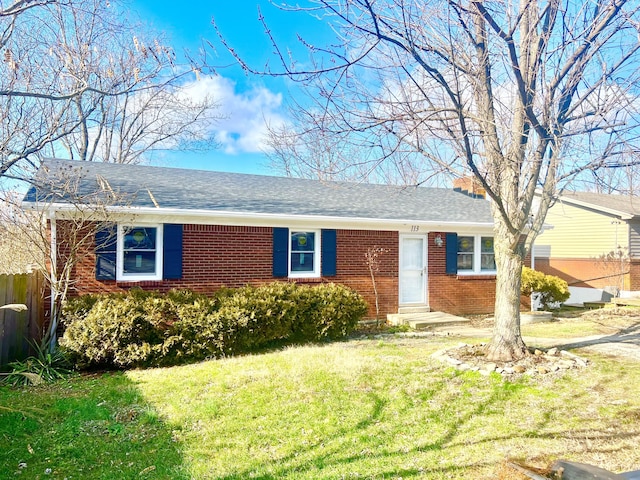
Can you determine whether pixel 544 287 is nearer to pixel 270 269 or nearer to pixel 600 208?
pixel 600 208

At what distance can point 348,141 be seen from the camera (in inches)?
239

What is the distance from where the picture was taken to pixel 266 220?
9.91 metres

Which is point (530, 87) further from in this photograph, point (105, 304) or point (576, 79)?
point (105, 304)

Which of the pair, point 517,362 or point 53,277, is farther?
point 53,277

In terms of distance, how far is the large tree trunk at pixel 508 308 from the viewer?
6746 millimetres

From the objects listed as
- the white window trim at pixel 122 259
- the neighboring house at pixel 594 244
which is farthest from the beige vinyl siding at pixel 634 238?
the white window trim at pixel 122 259

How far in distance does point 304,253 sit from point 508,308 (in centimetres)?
509

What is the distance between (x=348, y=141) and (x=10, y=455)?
513cm

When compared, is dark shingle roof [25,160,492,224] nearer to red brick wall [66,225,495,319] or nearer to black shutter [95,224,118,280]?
red brick wall [66,225,495,319]

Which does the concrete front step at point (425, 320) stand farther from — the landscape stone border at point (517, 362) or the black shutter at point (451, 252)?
the landscape stone border at point (517, 362)

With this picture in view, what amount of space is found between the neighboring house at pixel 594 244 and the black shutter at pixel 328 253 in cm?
866

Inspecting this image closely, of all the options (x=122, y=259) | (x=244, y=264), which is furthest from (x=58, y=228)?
(x=244, y=264)

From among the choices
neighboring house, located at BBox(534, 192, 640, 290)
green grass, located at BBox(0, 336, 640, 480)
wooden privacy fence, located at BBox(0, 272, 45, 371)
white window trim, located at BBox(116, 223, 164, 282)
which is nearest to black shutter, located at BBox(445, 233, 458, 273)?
neighboring house, located at BBox(534, 192, 640, 290)

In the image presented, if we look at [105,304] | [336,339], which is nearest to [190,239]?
[105,304]
